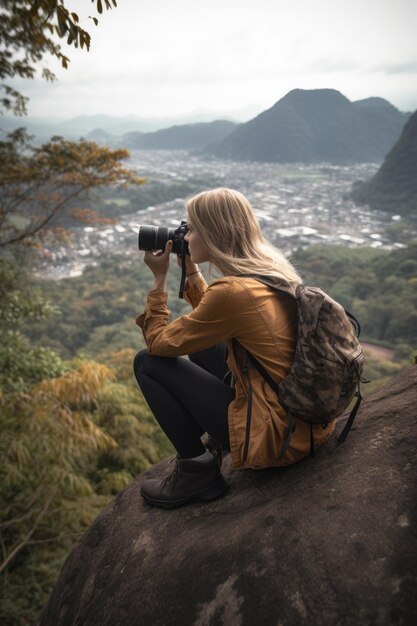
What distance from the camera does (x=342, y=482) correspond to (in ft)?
5.31

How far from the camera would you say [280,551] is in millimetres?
1429

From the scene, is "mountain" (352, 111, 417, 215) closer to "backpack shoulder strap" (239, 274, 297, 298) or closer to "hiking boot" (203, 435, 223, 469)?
"hiking boot" (203, 435, 223, 469)

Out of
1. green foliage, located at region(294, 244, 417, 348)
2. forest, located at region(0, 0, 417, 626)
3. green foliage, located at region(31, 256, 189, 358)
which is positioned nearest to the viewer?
forest, located at region(0, 0, 417, 626)

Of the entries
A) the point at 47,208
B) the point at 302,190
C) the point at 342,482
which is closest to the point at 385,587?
the point at 342,482

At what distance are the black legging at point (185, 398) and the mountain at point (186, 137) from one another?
2839 inches

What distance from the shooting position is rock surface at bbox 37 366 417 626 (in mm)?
1235

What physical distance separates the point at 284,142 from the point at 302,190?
10.2 meters

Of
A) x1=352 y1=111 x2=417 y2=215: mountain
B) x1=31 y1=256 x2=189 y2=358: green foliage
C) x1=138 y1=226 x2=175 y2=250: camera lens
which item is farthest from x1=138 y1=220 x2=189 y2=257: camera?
x1=352 y1=111 x2=417 y2=215: mountain

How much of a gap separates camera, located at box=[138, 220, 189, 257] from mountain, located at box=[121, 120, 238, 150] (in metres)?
71.7

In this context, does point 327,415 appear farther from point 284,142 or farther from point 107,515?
point 284,142

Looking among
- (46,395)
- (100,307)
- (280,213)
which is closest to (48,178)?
(46,395)

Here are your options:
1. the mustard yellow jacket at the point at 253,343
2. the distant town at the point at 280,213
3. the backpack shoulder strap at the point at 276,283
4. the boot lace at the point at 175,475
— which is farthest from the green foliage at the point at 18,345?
the distant town at the point at 280,213

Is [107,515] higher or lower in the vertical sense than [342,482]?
lower

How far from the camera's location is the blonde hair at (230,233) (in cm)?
167
